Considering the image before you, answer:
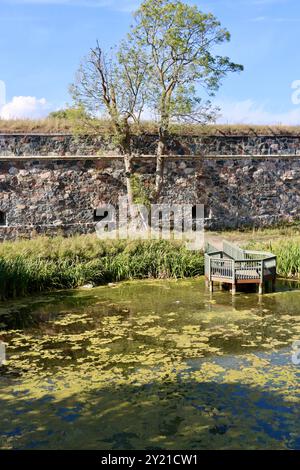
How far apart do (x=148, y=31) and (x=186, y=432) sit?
49.8ft

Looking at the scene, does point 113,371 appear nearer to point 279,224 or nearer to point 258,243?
point 258,243

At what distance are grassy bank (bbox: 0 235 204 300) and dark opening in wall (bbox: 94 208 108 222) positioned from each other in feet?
12.3

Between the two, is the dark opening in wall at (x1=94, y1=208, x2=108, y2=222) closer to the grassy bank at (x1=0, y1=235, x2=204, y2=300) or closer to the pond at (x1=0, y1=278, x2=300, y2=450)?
the grassy bank at (x1=0, y1=235, x2=204, y2=300)

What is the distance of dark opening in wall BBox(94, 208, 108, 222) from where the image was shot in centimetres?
1928

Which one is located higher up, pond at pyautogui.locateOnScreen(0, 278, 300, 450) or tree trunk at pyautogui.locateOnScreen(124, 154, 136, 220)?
tree trunk at pyautogui.locateOnScreen(124, 154, 136, 220)

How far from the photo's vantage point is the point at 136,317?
1088 centimetres

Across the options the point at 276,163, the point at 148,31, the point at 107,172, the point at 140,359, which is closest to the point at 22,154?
the point at 107,172

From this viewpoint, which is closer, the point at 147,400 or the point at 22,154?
the point at 147,400

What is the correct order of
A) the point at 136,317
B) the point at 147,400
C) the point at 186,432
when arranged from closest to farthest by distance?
the point at 186,432 → the point at 147,400 → the point at 136,317

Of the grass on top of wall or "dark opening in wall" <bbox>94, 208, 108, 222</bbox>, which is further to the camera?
"dark opening in wall" <bbox>94, 208, 108, 222</bbox>

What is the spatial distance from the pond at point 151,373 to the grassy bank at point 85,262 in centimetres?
104

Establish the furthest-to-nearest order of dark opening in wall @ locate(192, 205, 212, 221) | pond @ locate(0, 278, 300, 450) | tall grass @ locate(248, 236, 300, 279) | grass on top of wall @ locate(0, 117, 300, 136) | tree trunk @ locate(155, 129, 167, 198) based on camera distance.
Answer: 1. dark opening in wall @ locate(192, 205, 212, 221)
2. tree trunk @ locate(155, 129, 167, 198)
3. grass on top of wall @ locate(0, 117, 300, 136)
4. tall grass @ locate(248, 236, 300, 279)
5. pond @ locate(0, 278, 300, 450)

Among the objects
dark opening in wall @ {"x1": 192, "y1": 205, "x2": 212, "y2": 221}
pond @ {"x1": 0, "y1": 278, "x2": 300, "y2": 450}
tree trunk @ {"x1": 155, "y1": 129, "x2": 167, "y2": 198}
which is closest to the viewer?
pond @ {"x1": 0, "y1": 278, "x2": 300, "y2": 450}

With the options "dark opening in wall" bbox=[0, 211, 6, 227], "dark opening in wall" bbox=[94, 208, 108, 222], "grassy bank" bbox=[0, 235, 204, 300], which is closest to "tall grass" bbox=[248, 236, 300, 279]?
"grassy bank" bbox=[0, 235, 204, 300]
